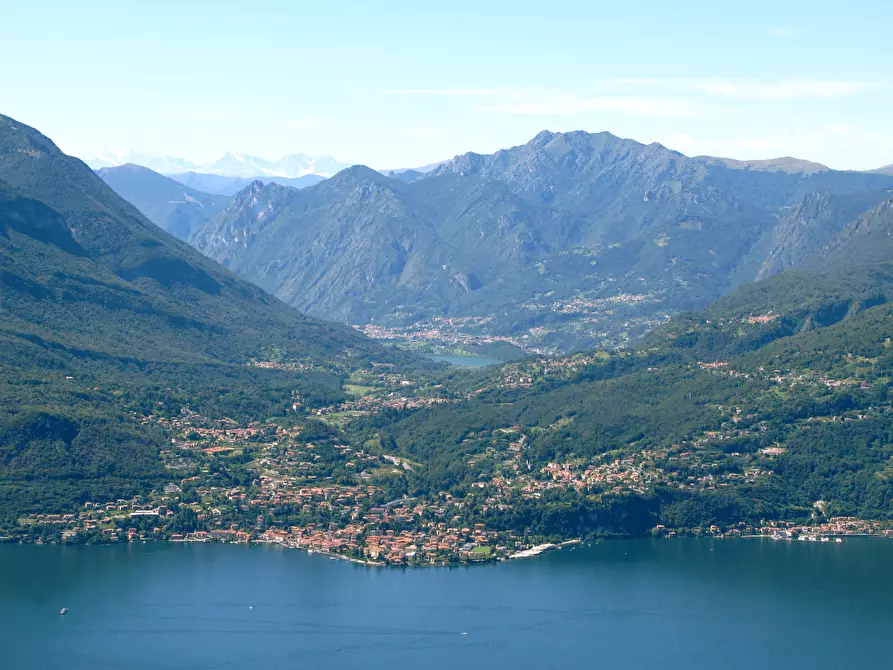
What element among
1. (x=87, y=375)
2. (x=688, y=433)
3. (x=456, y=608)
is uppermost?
(x=87, y=375)

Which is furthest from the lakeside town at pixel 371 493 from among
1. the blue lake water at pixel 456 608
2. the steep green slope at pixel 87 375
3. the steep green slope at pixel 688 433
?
the steep green slope at pixel 87 375

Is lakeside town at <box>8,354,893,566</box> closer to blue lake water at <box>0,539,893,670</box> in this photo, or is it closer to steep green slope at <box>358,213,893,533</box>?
steep green slope at <box>358,213,893,533</box>

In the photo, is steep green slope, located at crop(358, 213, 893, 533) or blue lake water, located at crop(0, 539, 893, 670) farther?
steep green slope, located at crop(358, 213, 893, 533)

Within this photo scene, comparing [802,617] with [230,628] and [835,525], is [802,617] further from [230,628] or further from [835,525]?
[230,628]

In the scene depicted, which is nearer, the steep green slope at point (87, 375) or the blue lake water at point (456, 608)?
the blue lake water at point (456, 608)

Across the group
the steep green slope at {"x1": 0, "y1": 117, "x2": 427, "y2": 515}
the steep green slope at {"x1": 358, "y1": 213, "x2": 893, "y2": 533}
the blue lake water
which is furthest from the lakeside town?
the steep green slope at {"x1": 0, "y1": 117, "x2": 427, "y2": 515}

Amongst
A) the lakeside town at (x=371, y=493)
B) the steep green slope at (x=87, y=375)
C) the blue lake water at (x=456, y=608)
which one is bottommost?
the blue lake water at (x=456, y=608)

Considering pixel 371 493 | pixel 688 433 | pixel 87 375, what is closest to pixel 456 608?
pixel 371 493

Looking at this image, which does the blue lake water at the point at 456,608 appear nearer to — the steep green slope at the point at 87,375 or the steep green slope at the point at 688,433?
the steep green slope at the point at 688,433

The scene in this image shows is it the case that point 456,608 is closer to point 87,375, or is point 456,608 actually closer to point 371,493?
point 371,493
